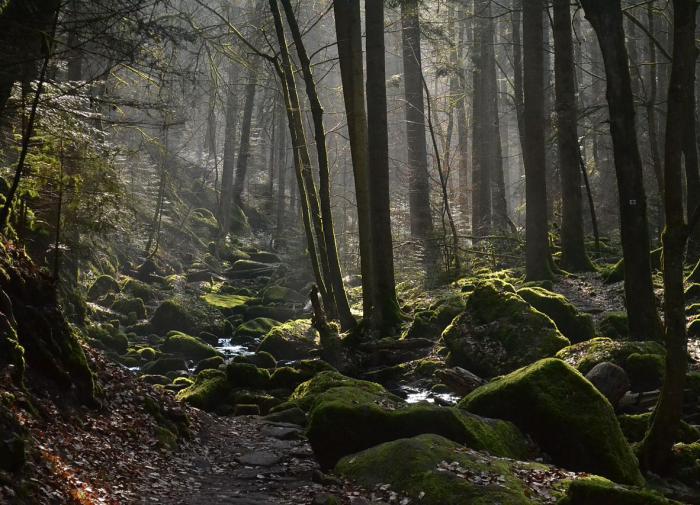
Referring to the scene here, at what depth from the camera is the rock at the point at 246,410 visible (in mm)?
10969

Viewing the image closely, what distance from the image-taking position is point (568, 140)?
51.6 ft

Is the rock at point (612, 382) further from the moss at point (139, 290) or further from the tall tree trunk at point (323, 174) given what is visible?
the moss at point (139, 290)

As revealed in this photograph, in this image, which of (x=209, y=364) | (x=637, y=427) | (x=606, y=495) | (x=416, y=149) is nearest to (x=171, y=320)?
(x=209, y=364)

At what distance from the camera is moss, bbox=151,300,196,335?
19766 millimetres

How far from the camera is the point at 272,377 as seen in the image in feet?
41.1

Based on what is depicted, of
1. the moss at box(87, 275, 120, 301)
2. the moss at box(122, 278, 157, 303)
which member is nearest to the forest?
the moss at box(87, 275, 120, 301)

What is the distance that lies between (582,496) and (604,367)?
4033 mm

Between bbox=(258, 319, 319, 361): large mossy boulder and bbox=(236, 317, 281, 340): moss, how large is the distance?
2.30m

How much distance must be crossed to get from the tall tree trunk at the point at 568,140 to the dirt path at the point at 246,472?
30.0 feet

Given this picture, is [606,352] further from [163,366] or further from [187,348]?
[187,348]

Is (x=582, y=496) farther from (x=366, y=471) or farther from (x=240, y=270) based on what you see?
(x=240, y=270)

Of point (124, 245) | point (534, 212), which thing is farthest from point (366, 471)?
point (124, 245)

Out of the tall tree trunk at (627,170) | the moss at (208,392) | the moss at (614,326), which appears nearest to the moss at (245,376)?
the moss at (208,392)

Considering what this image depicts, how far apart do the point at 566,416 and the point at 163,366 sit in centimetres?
939
